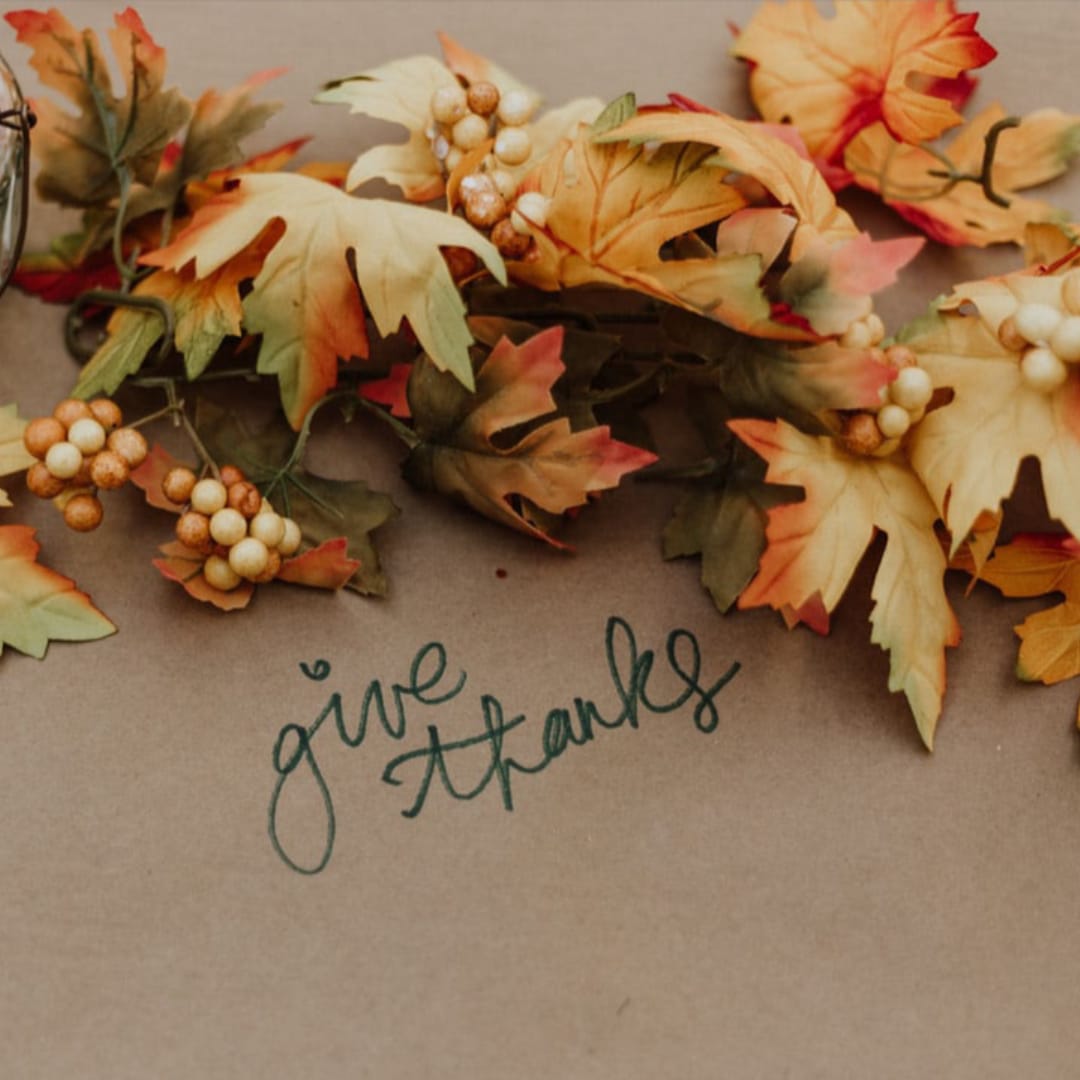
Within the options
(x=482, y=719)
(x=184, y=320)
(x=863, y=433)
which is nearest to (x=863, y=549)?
(x=863, y=433)

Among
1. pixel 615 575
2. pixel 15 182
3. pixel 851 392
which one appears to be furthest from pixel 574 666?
pixel 15 182

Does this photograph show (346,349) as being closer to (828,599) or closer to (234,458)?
(234,458)

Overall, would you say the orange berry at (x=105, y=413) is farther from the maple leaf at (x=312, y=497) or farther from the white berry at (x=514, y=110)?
the white berry at (x=514, y=110)

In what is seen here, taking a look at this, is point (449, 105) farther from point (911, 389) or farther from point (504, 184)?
point (911, 389)

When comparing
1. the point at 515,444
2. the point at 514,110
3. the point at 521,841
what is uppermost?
the point at 514,110

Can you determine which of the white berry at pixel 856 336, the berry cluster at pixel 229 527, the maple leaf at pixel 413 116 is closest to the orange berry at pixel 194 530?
the berry cluster at pixel 229 527

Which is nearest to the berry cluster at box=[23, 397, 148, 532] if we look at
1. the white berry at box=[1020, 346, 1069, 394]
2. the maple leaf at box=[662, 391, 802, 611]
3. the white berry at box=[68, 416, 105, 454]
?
the white berry at box=[68, 416, 105, 454]
